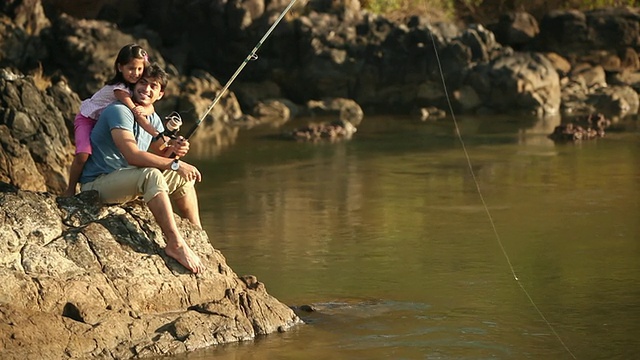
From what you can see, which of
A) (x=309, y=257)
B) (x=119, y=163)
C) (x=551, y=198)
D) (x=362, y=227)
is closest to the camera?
(x=119, y=163)

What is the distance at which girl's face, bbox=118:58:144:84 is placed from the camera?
8.43 m

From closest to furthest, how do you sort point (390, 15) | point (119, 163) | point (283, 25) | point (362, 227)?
point (119, 163) < point (362, 227) < point (283, 25) < point (390, 15)

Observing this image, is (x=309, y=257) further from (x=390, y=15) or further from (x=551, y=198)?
(x=390, y=15)

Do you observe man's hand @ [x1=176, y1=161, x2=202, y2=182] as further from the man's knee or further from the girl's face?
the girl's face

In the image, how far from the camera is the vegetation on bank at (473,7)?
→ 32500 mm

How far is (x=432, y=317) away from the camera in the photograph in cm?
887

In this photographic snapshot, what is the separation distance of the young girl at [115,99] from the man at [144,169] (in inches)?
2.1

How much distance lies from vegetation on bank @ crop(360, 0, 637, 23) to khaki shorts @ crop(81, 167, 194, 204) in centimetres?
2375

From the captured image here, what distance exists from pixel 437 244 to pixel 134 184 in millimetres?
4114

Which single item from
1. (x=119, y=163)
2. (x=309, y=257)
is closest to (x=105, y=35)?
(x=309, y=257)

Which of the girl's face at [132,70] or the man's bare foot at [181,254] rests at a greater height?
the girl's face at [132,70]

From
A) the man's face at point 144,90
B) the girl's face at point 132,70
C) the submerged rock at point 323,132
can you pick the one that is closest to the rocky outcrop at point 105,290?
the man's face at point 144,90

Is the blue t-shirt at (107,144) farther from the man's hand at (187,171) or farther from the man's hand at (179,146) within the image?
the man's hand at (187,171)

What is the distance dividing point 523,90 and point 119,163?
18.4 meters
